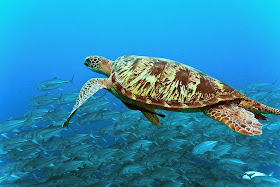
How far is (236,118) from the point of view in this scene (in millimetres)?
1961

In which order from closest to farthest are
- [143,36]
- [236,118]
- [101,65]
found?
1. [236,118]
2. [101,65]
3. [143,36]

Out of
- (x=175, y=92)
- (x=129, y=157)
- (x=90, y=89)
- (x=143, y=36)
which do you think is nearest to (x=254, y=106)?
(x=175, y=92)

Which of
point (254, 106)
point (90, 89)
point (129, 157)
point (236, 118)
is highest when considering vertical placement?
point (254, 106)

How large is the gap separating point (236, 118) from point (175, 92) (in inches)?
24.7

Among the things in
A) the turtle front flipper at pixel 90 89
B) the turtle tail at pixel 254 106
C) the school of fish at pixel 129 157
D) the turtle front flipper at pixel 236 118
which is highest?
the turtle tail at pixel 254 106

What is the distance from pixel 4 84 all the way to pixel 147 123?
3723cm

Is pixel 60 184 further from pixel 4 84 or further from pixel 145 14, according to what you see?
pixel 145 14

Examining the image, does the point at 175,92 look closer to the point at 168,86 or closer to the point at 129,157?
the point at 168,86

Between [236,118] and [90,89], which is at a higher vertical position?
[236,118]

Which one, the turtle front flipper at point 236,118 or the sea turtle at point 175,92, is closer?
the turtle front flipper at point 236,118

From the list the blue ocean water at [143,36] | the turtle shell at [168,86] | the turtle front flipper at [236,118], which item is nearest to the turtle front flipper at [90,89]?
the turtle shell at [168,86]

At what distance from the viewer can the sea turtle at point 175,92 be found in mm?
2059

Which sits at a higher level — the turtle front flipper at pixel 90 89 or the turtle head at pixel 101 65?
the turtle head at pixel 101 65

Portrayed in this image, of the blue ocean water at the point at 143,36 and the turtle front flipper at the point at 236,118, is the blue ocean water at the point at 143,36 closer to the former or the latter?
the blue ocean water at the point at 143,36
